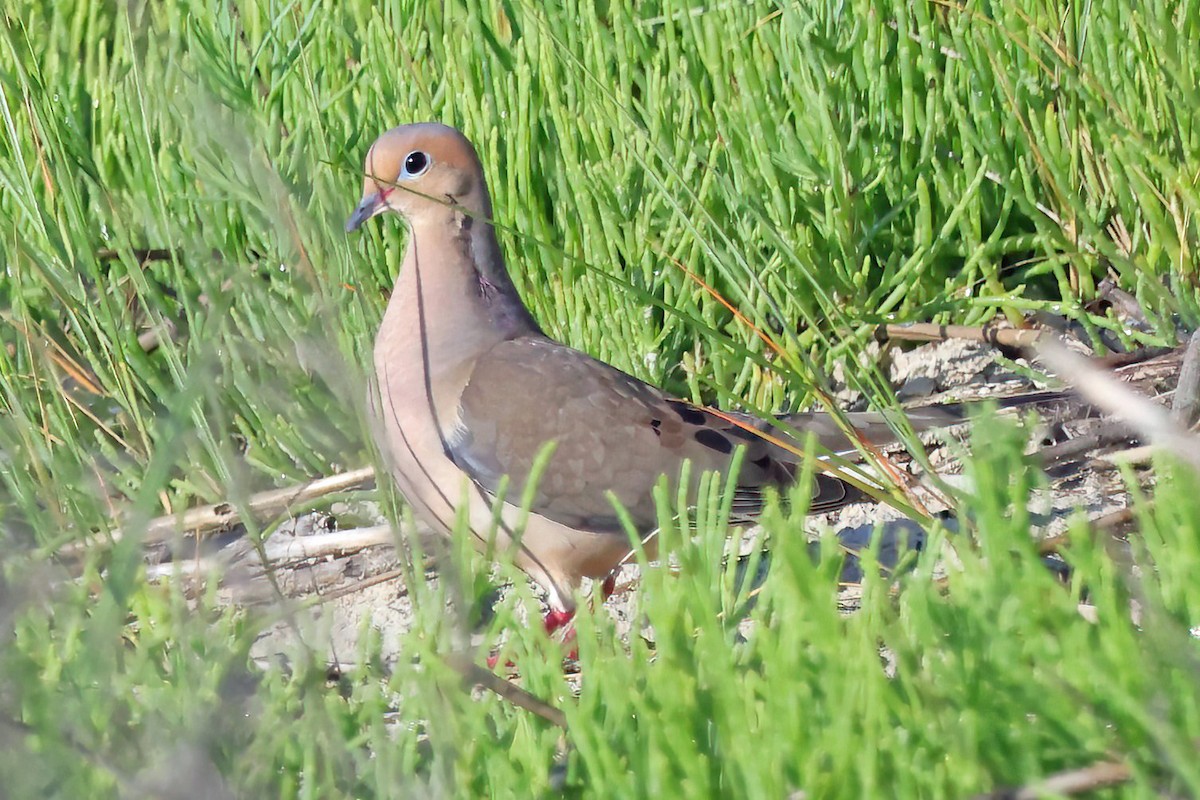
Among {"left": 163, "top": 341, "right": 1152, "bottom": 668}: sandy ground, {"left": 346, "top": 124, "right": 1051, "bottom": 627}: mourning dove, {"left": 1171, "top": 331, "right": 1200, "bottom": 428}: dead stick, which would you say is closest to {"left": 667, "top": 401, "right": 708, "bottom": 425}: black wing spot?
{"left": 346, "top": 124, "right": 1051, "bottom": 627}: mourning dove

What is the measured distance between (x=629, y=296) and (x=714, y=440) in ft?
1.97

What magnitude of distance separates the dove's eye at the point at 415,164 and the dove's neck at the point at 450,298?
0.10m

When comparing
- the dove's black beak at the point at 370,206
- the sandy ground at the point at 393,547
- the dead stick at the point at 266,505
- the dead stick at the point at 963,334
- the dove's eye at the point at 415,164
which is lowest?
the sandy ground at the point at 393,547

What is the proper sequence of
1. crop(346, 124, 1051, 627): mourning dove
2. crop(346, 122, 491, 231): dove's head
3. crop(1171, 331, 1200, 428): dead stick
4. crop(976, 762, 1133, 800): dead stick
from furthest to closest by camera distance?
crop(346, 122, 491, 231): dove's head, crop(346, 124, 1051, 627): mourning dove, crop(1171, 331, 1200, 428): dead stick, crop(976, 762, 1133, 800): dead stick

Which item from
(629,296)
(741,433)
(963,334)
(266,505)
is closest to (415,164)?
(629,296)

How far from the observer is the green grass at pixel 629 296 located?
1408 millimetres

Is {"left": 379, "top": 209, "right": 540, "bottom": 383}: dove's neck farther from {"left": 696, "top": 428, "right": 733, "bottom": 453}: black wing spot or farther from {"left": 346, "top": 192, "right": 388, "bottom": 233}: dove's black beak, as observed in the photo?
{"left": 696, "top": 428, "right": 733, "bottom": 453}: black wing spot

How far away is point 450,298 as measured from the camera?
302 cm

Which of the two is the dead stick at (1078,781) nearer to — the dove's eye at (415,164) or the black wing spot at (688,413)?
the black wing spot at (688,413)

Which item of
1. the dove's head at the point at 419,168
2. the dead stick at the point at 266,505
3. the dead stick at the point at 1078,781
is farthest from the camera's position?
the dove's head at the point at 419,168

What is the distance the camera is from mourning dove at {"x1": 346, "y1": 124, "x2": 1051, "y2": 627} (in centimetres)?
282

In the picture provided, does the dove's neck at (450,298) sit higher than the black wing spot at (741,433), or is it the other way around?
the dove's neck at (450,298)

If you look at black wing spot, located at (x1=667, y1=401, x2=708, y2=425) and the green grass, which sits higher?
the green grass

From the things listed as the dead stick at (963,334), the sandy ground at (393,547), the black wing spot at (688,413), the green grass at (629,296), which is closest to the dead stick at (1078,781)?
the green grass at (629,296)
